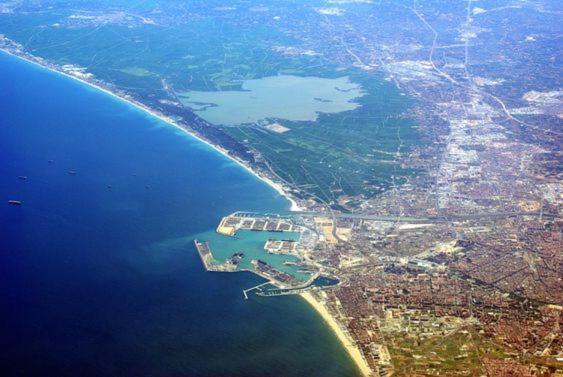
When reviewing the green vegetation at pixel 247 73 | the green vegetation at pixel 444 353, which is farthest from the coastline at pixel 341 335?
the green vegetation at pixel 247 73

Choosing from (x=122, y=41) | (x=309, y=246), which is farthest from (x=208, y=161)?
(x=122, y=41)

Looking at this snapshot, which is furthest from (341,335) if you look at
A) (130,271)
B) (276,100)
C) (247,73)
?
(247,73)

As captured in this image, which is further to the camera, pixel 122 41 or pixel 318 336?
→ pixel 122 41

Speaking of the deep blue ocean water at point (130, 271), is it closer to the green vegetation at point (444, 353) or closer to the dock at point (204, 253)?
the dock at point (204, 253)

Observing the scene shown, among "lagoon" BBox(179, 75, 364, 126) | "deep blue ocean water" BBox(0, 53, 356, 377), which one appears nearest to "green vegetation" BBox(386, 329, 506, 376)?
"deep blue ocean water" BBox(0, 53, 356, 377)

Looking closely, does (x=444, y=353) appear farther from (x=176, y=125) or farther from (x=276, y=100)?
(x=276, y=100)

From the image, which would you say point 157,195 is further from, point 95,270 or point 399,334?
point 399,334
